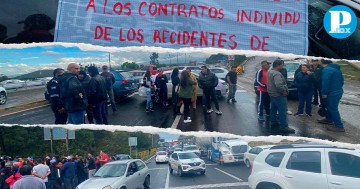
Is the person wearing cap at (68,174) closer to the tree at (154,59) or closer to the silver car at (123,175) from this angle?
the silver car at (123,175)

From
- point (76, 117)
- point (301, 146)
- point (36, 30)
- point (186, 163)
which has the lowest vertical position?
point (186, 163)

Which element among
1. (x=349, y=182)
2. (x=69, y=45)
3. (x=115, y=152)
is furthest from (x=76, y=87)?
(x=349, y=182)

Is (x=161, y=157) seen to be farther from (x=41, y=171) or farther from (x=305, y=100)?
(x=305, y=100)

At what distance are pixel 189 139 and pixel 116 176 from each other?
43 cm

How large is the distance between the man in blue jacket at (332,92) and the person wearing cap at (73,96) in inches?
49.7

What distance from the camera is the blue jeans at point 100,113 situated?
2.33m

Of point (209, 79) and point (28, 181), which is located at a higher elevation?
point (209, 79)

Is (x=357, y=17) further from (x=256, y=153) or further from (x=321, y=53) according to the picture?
(x=256, y=153)

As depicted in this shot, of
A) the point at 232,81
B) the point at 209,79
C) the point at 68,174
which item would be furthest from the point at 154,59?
the point at 68,174

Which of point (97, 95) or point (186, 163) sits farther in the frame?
point (97, 95)

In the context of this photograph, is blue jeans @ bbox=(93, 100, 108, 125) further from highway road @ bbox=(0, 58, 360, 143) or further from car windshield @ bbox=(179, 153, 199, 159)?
car windshield @ bbox=(179, 153, 199, 159)

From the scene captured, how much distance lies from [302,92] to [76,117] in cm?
121

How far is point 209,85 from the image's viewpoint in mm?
2316

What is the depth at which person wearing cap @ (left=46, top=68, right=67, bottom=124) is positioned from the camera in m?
2.35
